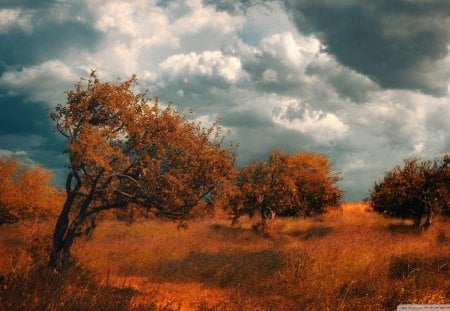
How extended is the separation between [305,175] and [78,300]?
34.3m

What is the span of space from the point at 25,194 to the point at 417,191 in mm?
30794

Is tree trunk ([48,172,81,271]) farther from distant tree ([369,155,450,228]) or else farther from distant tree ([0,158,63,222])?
distant tree ([369,155,450,228])

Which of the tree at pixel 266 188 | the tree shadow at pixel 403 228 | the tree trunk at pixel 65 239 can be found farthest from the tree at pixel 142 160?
the tree shadow at pixel 403 228

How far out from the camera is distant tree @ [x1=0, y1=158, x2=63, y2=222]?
32562 millimetres

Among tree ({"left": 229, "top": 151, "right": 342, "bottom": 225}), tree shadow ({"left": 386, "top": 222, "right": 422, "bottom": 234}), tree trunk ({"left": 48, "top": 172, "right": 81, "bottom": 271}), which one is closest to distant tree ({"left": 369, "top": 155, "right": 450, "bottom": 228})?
tree shadow ({"left": 386, "top": 222, "right": 422, "bottom": 234})

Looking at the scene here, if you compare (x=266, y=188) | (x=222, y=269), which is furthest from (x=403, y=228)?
(x=222, y=269)

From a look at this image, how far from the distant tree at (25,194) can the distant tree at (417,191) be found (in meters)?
27.2

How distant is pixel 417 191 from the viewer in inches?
1258

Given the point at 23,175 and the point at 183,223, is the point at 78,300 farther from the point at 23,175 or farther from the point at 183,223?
the point at 23,175

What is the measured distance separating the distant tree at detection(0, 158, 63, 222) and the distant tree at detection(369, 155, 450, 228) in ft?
89.2

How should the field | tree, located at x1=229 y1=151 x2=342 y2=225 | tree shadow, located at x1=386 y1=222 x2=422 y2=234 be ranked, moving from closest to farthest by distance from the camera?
1. the field
2. tree shadow, located at x1=386 y1=222 x2=422 y2=234
3. tree, located at x1=229 y1=151 x2=342 y2=225

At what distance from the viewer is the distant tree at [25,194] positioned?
32.6 meters

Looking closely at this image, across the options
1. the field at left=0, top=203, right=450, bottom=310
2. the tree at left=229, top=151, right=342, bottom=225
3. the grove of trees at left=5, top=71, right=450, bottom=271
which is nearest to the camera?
the field at left=0, top=203, right=450, bottom=310

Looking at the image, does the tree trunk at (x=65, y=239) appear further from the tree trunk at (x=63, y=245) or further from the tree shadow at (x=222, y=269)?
the tree shadow at (x=222, y=269)
